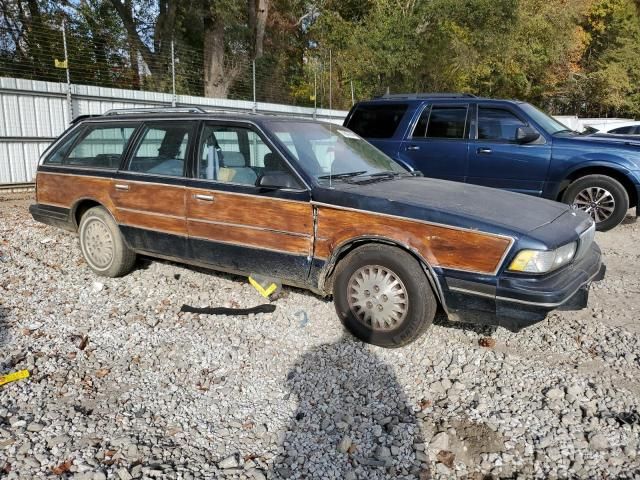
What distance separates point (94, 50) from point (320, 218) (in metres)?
11.1

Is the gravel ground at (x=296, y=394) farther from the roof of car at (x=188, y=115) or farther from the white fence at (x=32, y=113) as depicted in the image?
the white fence at (x=32, y=113)

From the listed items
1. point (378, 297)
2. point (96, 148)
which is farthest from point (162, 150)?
point (378, 297)

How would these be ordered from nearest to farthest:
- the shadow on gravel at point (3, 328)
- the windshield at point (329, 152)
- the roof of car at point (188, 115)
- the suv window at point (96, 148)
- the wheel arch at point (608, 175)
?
1. the shadow on gravel at point (3, 328)
2. the windshield at point (329, 152)
3. the roof of car at point (188, 115)
4. the suv window at point (96, 148)
5. the wheel arch at point (608, 175)

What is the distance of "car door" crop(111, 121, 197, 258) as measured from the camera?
15.6 ft

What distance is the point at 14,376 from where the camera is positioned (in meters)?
3.39

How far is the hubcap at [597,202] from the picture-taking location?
718 cm

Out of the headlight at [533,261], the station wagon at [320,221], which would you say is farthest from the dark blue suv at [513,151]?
the headlight at [533,261]

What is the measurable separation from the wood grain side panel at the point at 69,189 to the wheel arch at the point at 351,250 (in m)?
2.48

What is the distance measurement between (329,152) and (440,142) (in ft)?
11.9

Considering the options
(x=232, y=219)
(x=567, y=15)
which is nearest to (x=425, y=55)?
(x=567, y=15)

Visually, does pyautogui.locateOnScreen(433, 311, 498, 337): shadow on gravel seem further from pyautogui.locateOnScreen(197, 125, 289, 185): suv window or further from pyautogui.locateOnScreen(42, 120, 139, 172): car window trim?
pyautogui.locateOnScreen(42, 120, 139, 172): car window trim

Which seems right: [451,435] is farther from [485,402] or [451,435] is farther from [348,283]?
[348,283]

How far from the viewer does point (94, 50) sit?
12.6 metres

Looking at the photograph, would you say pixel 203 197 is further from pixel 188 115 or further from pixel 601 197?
pixel 601 197
